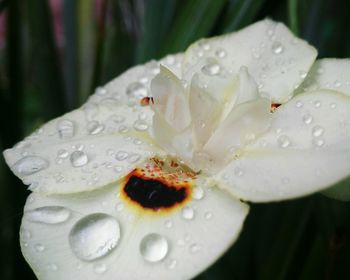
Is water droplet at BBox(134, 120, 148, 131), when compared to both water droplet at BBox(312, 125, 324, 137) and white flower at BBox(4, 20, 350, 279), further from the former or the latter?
water droplet at BBox(312, 125, 324, 137)

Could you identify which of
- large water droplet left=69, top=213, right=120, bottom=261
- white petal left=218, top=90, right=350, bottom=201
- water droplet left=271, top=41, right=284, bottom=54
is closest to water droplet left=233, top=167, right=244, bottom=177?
white petal left=218, top=90, right=350, bottom=201

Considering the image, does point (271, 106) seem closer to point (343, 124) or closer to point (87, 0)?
point (343, 124)

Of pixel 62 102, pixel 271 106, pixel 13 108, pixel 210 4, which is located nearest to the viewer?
pixel 271 106

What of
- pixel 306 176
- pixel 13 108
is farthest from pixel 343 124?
pixel 13 108

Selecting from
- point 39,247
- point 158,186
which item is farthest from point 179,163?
point 39,247

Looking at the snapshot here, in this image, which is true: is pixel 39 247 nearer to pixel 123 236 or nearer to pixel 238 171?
pixel 123 236

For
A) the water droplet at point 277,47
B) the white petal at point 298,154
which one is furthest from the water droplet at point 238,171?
the water droplet at point 277,47
